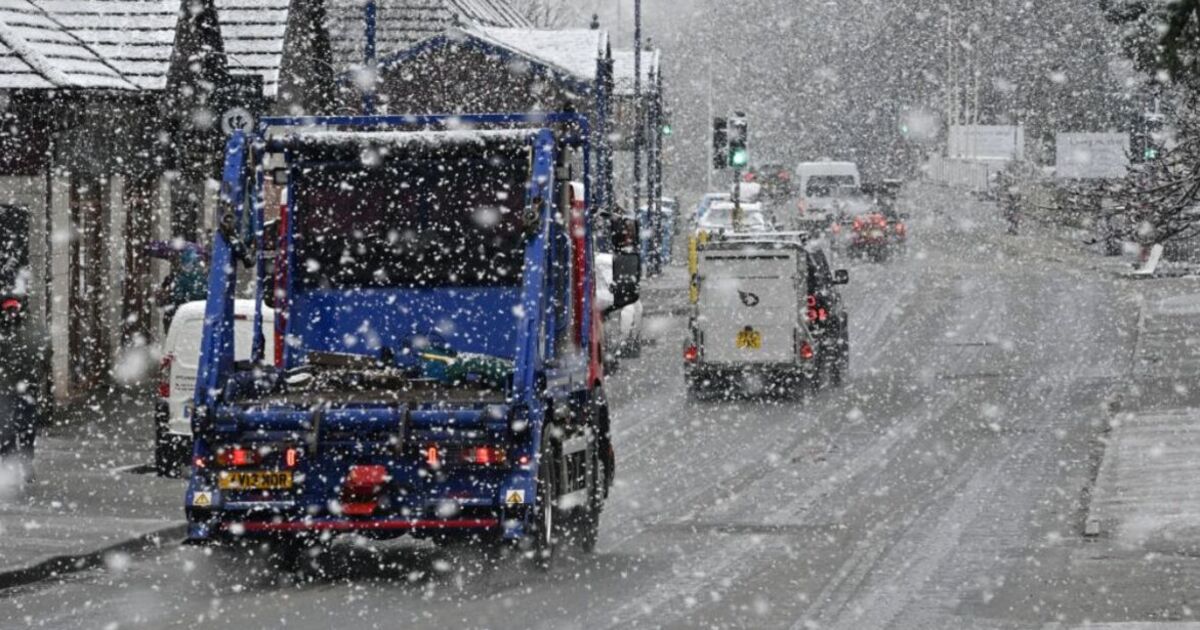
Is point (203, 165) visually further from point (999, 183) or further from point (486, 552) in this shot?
point (999, 183)

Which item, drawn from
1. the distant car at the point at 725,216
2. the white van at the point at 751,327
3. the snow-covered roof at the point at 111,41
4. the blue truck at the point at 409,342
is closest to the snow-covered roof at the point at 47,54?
the snow-covered roof at the point at 111,41

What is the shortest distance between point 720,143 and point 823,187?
1815cm

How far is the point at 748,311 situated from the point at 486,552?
16.4 m

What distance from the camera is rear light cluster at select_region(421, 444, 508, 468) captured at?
14.3 m

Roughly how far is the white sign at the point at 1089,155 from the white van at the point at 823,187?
34.2 feet

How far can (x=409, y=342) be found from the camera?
53.1 feet

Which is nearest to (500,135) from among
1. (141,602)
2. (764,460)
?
(141,602)

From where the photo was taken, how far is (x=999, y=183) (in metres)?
92.0

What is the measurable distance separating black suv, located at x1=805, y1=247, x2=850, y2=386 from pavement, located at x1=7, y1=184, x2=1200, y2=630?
592 mm

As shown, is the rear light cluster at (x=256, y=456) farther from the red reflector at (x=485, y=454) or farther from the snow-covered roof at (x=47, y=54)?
the snow-covered roof at (x=47, y=54)

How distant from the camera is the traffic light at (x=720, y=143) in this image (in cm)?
4978

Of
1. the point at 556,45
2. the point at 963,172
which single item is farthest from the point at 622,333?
the point at 963,172

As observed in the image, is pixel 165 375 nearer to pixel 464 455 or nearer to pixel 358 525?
pixel 358 525

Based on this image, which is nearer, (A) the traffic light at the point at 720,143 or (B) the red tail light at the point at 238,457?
(B) the red tail light at the point at 238,457
